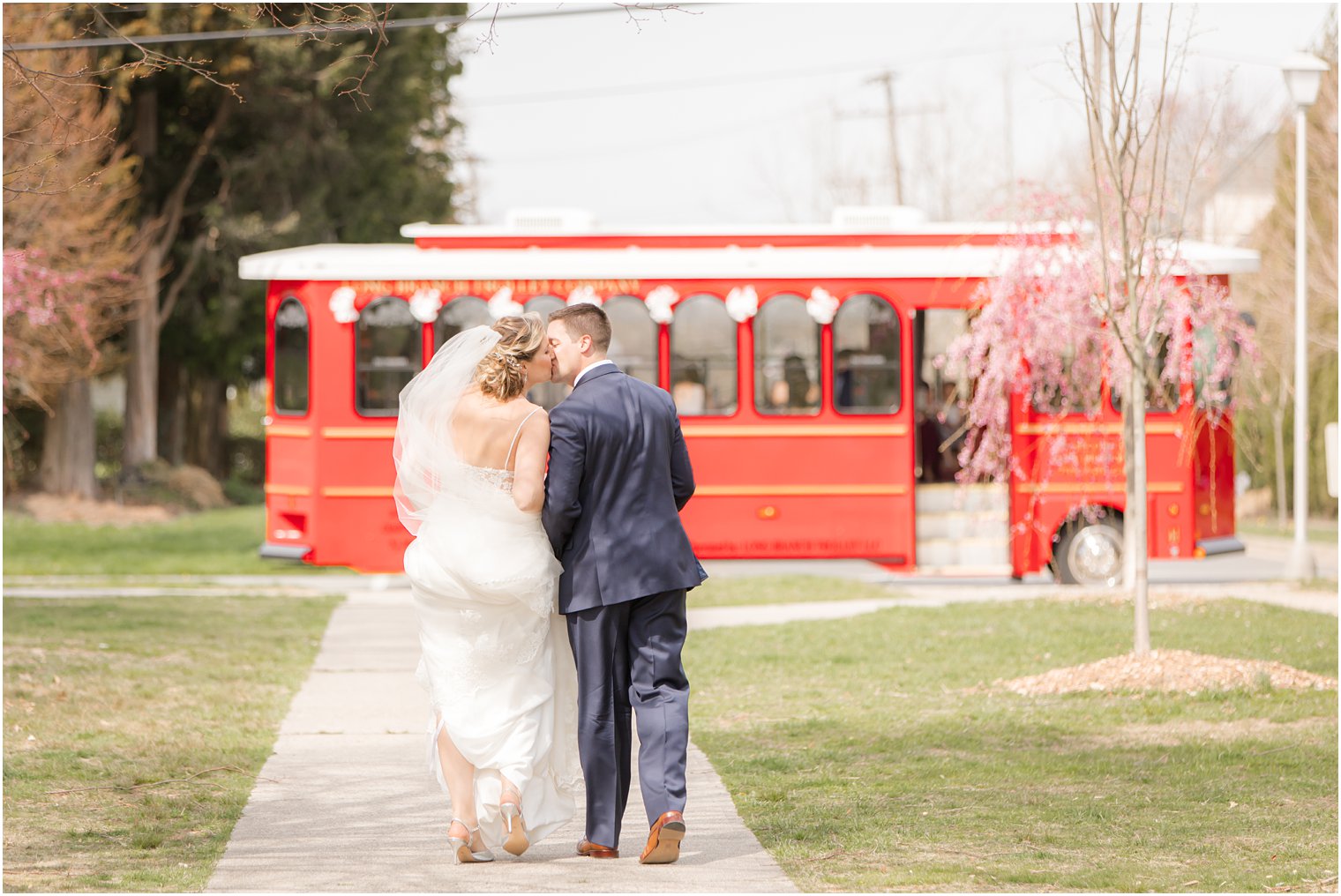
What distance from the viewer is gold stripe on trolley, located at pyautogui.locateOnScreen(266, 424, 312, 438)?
1538 centimetres

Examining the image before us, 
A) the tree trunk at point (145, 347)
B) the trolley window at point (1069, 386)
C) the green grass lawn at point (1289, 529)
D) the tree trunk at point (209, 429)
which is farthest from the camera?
the tree trunk at point (209, 429)

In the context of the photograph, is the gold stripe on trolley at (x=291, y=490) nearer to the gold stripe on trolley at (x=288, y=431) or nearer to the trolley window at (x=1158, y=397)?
the gold stripe on trolley at (x=288, y=431)

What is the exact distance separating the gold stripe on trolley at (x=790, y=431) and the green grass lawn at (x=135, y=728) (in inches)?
148

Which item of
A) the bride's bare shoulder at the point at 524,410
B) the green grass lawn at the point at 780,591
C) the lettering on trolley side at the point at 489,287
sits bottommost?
the green grass lawn at the point at 780,591

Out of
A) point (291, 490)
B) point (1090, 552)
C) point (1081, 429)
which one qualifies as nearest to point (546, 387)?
point (291, 490)

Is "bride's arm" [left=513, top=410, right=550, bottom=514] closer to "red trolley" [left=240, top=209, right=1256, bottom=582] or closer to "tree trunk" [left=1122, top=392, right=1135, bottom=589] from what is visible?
"tree trunk" [left=1122, top=392, right=1135, bottom=589]

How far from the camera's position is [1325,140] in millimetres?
25656

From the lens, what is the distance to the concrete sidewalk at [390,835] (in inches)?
222

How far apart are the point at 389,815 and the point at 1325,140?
22.8m

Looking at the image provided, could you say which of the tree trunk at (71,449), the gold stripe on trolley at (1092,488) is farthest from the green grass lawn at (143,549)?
the gold stripe on trolley at (1092,488)

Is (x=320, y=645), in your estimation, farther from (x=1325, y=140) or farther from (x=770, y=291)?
(x=1325, y=140)

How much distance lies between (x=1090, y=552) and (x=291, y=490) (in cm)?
751

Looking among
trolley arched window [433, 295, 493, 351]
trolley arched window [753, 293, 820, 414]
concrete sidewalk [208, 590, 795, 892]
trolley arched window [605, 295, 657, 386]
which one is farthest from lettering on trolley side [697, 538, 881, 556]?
concrete sidewalk [208, 590, 795, 892]

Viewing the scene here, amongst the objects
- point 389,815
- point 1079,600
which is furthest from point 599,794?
point 1079,600
